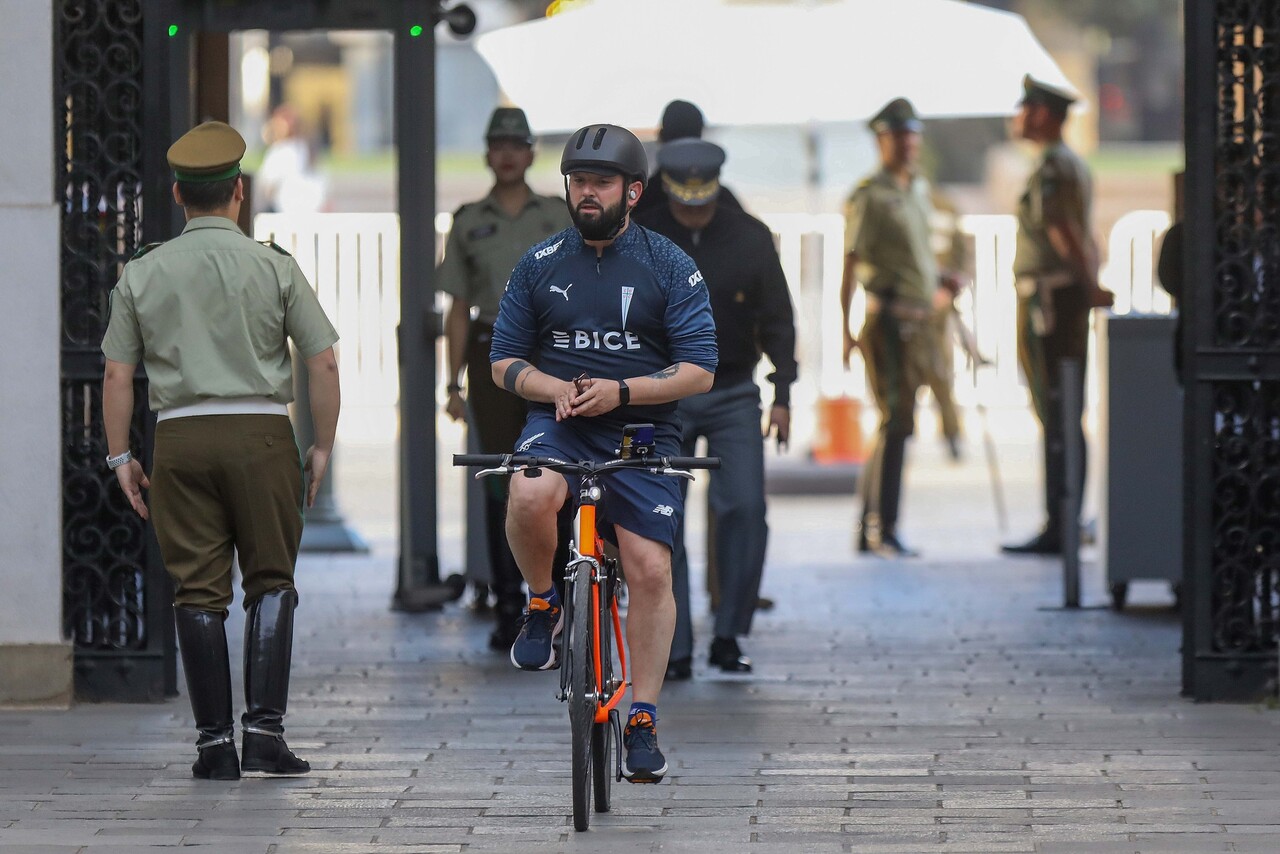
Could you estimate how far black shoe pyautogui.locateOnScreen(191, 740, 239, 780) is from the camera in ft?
23.9

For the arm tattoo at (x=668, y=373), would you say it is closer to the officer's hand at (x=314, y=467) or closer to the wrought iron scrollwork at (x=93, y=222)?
the officer's hand at (x=314, y=467)

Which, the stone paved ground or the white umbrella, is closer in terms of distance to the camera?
the stone paved ground

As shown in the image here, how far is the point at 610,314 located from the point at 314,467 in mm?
1064

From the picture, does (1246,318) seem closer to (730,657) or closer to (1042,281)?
(730,657)

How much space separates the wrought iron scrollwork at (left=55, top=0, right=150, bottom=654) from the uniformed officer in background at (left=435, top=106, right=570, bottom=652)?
1.80 meters

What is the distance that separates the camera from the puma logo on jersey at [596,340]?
22.7 feet

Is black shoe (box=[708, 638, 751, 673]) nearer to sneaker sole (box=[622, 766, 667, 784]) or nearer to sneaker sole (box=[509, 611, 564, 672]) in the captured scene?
sneaker sole (box=[622, 766, 667, 784])

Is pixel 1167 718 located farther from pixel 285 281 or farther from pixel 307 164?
pixel 307 164

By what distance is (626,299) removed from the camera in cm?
691

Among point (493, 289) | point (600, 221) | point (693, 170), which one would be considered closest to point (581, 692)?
point (600, 221)

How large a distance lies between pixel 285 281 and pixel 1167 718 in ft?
11.0

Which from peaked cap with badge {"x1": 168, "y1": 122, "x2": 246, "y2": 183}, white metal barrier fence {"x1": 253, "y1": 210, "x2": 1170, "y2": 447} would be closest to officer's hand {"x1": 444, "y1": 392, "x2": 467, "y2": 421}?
peaked cap with badge {"x1": 168, "y1": 122, "x2": 246, "y2": 183}

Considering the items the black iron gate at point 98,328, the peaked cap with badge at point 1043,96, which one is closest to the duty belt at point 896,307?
the peaked cap with badge at point 1043,96

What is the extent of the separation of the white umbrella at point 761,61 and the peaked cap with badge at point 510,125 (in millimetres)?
1207
